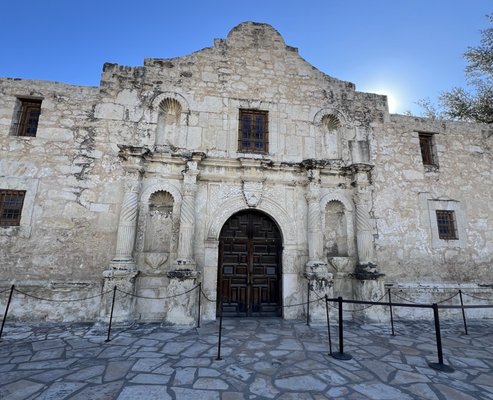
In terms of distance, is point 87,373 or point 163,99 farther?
point 163,99

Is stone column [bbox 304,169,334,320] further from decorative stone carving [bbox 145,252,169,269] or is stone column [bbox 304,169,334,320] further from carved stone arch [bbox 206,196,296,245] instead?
decorative stone carving [bbox 145,252,169,269]

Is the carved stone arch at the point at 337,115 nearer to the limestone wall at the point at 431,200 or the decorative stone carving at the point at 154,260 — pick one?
the limestone wall at the point at 431,200

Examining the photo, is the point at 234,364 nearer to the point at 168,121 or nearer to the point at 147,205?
the point at 147,205

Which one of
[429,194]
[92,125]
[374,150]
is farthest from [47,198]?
[429,194]

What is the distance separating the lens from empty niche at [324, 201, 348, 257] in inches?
268

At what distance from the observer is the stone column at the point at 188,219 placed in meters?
5.79

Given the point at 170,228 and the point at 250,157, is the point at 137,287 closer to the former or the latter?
the point at 170,228

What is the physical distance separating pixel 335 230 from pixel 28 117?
8.22 m

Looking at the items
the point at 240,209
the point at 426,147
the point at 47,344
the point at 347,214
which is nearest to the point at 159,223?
the point at 240,209

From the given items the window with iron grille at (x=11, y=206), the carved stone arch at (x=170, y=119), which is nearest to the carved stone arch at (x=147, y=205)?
the carved stone arch at (x=170, y=119)

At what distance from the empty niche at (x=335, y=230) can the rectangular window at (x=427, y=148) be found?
3.37 m

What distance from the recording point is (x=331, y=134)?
24.8ft

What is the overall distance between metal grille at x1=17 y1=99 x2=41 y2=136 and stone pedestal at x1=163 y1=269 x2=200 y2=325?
16.2 ft

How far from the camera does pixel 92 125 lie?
6.44m
